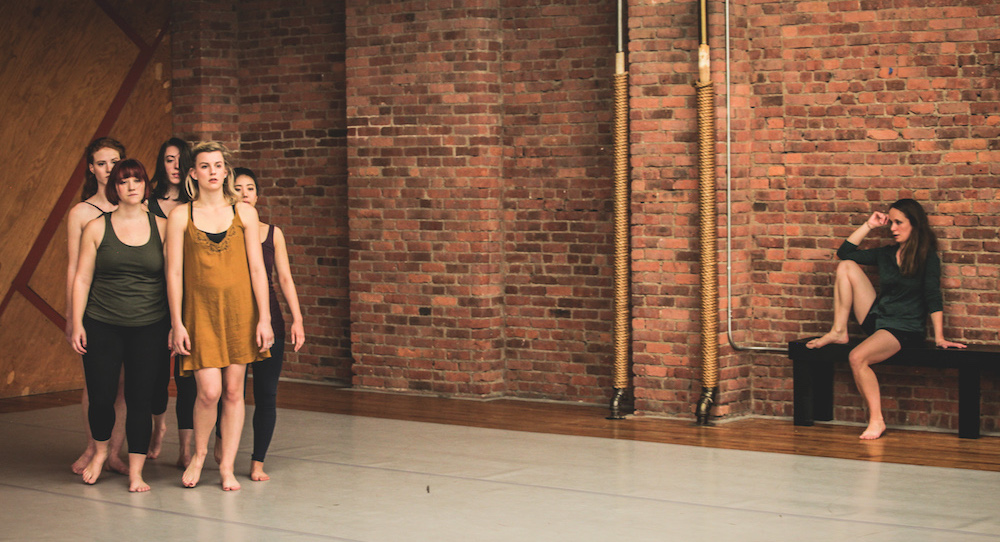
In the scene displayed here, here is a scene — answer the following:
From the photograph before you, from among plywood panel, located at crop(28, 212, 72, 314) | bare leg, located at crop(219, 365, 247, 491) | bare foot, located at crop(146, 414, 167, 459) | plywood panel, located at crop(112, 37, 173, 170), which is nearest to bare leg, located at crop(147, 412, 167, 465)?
bare foot, located at crop(146, 414, 167, 459)

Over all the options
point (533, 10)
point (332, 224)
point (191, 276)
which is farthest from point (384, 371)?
point (191, 276)

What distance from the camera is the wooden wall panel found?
7.82 metres

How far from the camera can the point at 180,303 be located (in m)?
5.07

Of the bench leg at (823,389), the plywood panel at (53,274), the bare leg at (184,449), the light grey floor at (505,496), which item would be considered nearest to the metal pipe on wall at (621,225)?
the light grey floor at (505,496)

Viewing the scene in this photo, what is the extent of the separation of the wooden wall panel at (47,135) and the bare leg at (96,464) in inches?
115

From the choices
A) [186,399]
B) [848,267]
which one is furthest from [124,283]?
[848,267]

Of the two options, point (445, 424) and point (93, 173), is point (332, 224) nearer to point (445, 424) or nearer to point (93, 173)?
point (445, 424)

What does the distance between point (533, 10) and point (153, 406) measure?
362 cm

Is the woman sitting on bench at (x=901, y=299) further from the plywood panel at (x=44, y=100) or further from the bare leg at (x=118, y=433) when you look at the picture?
the plywood panel at (x=44, y=100)

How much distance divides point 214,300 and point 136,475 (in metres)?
0.89

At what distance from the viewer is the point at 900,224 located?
20.7 feet

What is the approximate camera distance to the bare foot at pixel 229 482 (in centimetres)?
518

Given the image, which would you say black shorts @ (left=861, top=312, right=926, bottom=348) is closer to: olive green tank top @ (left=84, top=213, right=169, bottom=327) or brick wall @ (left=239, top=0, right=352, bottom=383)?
olive green tank top @ (left=84, top=213, right=169, bottom=327)

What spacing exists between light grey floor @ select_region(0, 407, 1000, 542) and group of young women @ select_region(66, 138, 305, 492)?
0.36 meters
